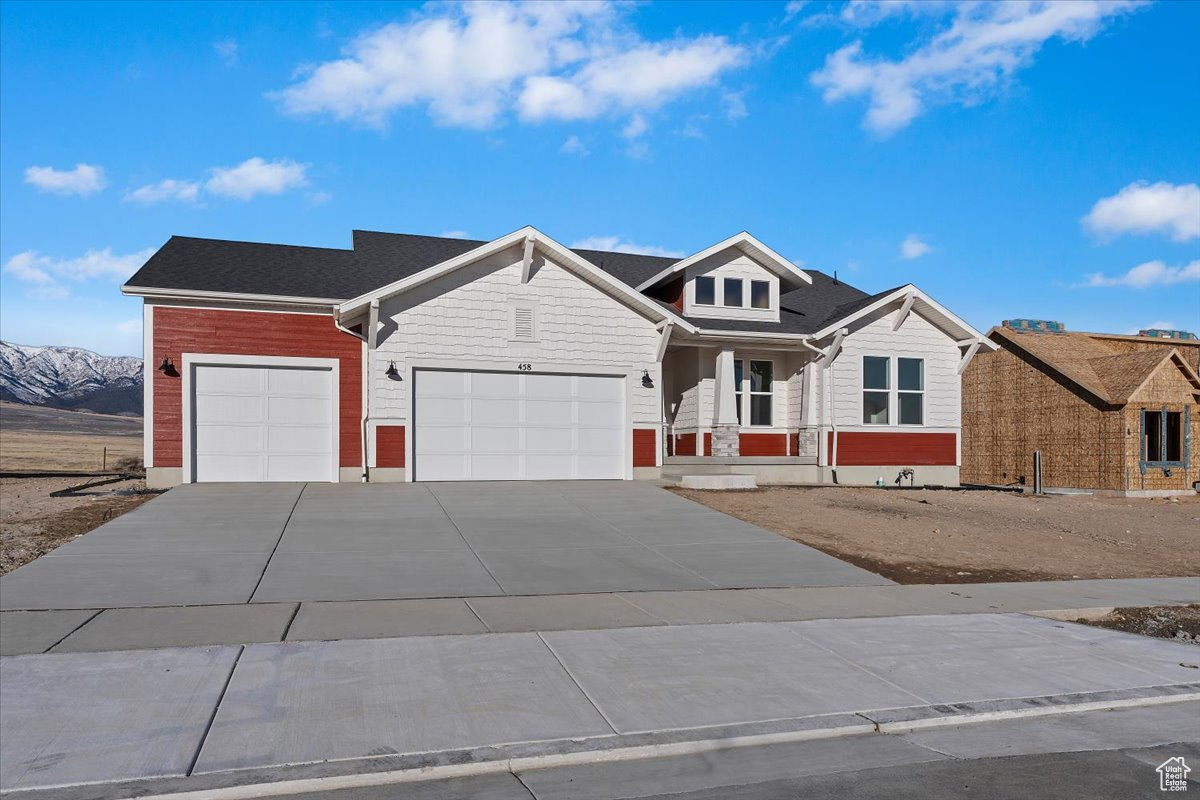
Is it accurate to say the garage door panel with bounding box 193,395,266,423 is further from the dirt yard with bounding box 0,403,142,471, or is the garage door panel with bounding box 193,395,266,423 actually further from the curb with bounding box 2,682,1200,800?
the dirt yard with bounding box 0,403,142,471

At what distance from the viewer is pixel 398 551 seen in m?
11.9

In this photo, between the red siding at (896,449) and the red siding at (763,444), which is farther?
the red siding at (763,444)

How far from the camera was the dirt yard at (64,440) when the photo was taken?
122ft

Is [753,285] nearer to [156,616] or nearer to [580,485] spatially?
[580,485]

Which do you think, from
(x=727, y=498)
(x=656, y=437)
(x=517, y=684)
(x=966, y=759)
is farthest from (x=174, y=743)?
(x=656, y=437)

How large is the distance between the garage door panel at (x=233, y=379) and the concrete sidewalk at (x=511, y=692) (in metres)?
12.1

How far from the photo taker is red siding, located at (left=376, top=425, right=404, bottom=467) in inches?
715

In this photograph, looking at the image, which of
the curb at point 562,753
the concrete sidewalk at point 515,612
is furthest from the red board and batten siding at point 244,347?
the curb at point 562,753

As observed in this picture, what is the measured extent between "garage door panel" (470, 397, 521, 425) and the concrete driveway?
85.5 inches

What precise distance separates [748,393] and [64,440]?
50.3 meters

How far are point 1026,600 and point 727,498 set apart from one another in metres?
7.66

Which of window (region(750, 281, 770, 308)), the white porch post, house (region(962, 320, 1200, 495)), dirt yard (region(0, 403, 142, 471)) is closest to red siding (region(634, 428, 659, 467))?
the white porch post

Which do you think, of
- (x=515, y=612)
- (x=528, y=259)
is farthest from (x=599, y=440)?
(x=515, y=612)

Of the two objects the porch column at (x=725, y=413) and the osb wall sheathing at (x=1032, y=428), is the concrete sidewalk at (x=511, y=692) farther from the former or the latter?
the osb wall sheathing at (x=1032, y=428)
